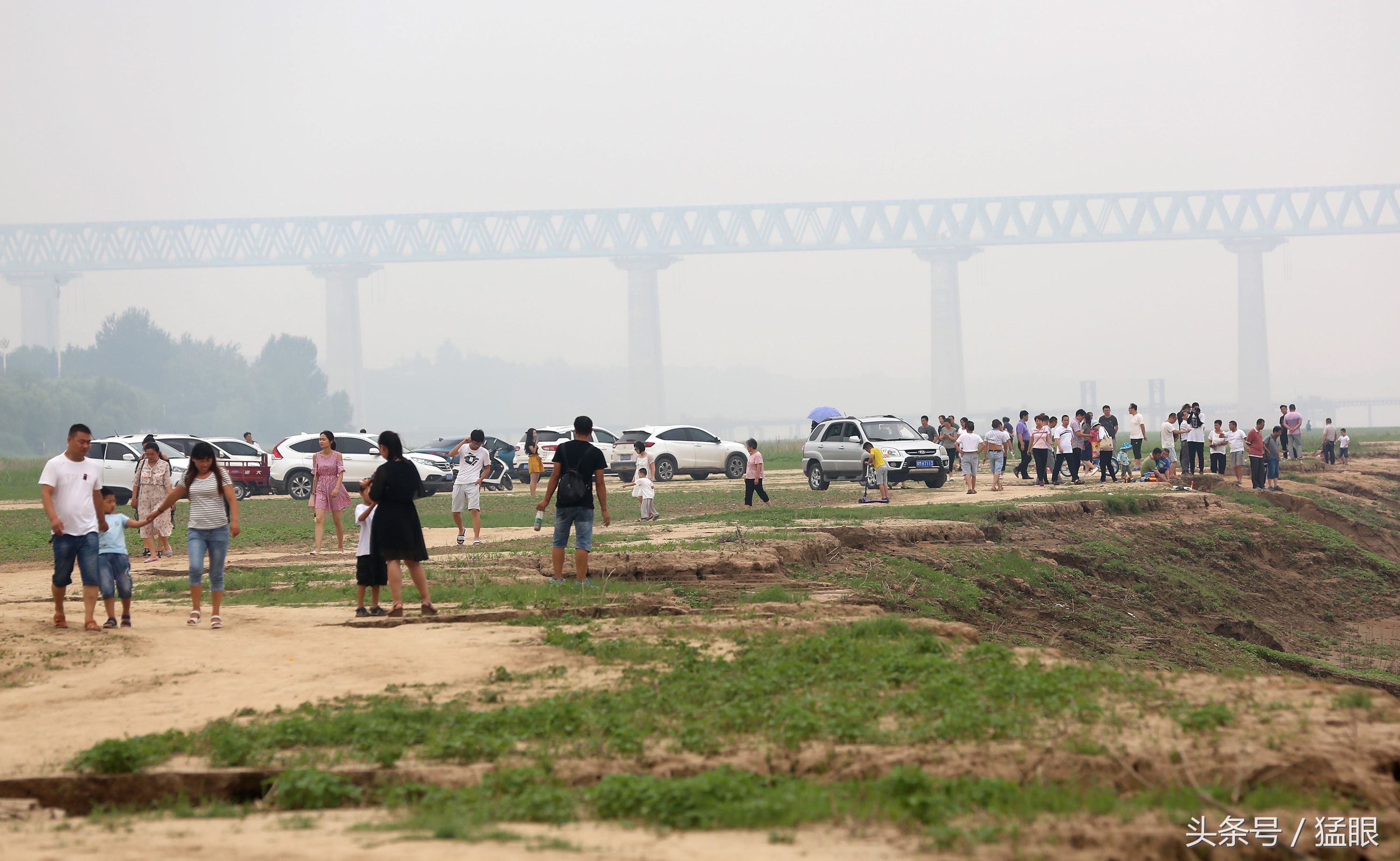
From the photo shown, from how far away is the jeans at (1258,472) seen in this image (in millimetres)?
28828

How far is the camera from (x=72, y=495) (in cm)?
1094

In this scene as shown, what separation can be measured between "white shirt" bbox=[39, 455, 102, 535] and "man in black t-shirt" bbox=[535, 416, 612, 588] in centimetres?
398

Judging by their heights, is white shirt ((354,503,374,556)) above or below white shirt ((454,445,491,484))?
below

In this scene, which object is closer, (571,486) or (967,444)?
(571,486)

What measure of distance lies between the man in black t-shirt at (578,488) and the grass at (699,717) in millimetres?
3896

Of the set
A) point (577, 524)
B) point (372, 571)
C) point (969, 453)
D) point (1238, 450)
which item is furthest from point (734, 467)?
point (372, 571)

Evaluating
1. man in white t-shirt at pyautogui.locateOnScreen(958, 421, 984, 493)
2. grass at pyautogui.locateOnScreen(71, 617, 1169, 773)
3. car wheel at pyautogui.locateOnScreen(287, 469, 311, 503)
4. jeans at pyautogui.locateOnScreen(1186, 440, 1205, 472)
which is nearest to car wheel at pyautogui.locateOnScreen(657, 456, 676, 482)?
car wheel at pyautogui.locateOnScreen(287, 469, 311, 503)

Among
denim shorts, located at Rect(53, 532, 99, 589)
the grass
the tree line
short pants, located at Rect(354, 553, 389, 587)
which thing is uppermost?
the tree line

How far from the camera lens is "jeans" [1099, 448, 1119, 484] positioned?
29516 mm

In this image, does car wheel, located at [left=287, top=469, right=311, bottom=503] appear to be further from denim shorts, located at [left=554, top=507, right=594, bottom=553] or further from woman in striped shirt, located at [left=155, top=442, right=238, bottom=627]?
woman in striped shirt, located at [left=155, top=442, right=238, bottom=627]

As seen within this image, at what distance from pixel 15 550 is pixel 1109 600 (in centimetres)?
1626

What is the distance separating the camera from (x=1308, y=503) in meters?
28.1

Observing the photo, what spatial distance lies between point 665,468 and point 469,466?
18.8 meters

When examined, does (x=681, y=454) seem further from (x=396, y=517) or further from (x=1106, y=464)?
(x=396, y=517)
